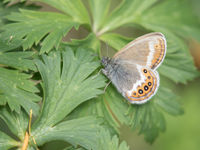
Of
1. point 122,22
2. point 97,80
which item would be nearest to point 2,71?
point 97,80

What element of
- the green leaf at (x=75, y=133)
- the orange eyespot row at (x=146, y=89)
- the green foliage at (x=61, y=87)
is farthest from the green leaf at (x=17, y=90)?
the orange eyespot row at (x=146, y=89)

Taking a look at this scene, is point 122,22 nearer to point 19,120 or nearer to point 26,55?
point 26,55

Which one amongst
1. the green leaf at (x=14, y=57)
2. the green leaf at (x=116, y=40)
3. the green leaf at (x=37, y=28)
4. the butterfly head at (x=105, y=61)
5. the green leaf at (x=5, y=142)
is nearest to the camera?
the green leaf at (x=5, y=142)

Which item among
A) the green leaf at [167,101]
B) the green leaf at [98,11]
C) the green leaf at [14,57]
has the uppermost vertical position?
the green leaf at [14,57]

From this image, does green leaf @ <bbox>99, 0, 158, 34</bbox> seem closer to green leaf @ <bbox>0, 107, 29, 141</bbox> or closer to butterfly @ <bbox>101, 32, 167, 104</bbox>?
butterfly @ <bbox>101, 32, 167, 104</bbox>

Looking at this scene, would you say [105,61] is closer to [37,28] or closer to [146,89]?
[146,89]

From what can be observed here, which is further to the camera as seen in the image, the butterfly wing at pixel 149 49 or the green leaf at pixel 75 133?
the butterfly wing at pixel 149 49

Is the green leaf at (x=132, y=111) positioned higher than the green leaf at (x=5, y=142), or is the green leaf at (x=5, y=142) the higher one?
the green leaf at (x=5, y=142)

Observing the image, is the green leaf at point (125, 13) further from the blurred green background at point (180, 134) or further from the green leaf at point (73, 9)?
the blurred green background at point (180, 134)
